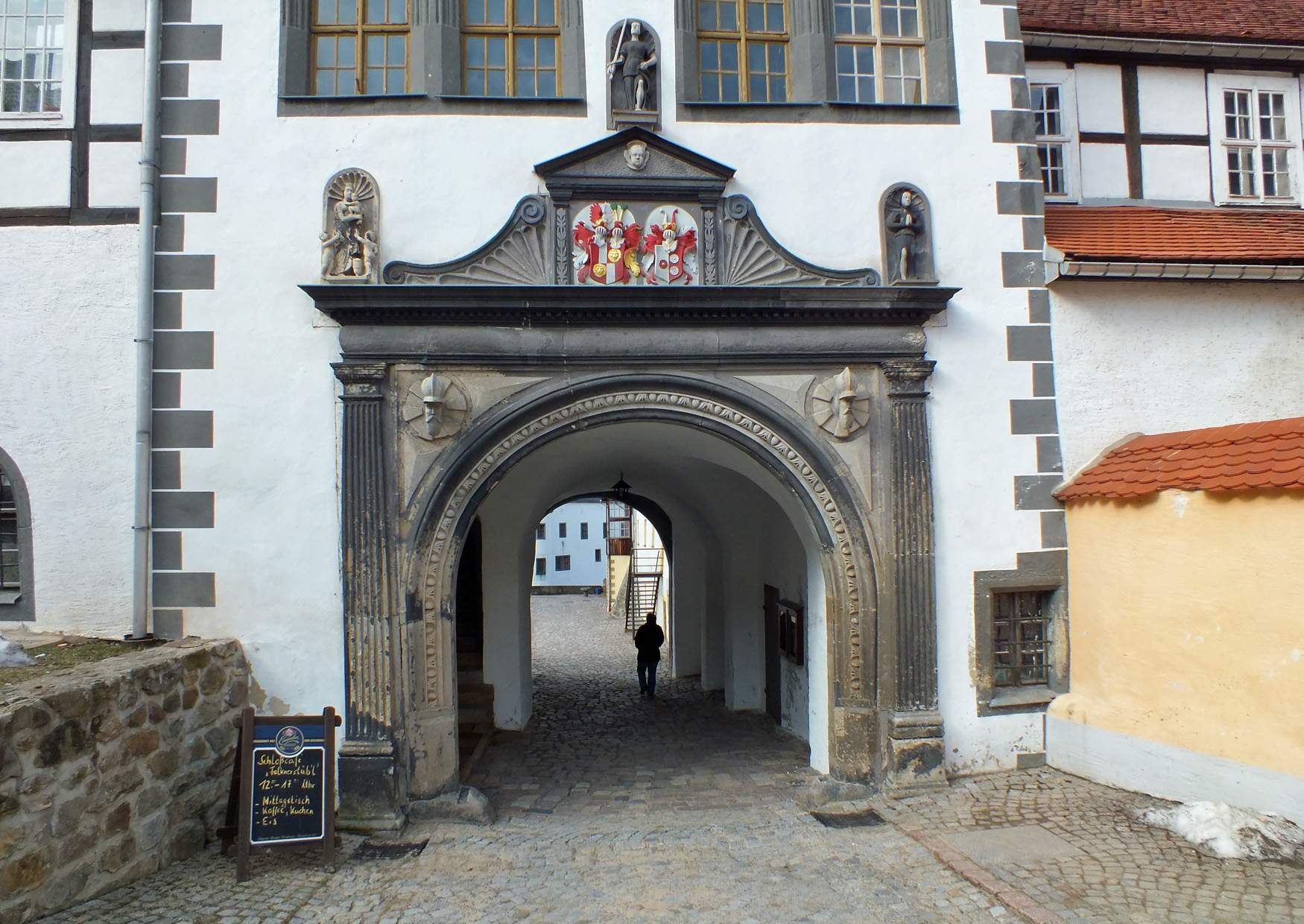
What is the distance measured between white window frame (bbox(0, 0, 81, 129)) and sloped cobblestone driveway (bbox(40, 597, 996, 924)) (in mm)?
5328

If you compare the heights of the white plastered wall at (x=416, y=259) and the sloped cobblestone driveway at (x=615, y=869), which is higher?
the white plastered wall at (x=416, y=259)

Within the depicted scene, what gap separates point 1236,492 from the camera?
5.66 meters

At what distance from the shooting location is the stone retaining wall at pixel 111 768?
172 inches

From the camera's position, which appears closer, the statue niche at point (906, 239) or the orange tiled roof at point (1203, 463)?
the orange tiled roof at point (1203, 463)

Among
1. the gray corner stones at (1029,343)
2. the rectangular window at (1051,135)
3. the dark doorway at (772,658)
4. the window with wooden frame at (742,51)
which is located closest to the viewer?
the gray corner stones at (1029,343)

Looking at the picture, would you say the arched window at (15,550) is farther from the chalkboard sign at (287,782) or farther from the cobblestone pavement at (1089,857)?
the cobblestone pavement at (1089,857)

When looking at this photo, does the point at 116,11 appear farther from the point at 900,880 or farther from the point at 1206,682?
the point at 1206,682

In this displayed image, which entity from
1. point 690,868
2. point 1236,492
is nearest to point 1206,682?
point 1236,492

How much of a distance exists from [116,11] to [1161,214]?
876 cm

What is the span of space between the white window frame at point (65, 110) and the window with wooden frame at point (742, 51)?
4.71 meters

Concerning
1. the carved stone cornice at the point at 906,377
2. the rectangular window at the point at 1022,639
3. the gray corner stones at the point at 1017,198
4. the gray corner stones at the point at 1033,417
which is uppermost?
the gray corner stones at the point at 1017,198

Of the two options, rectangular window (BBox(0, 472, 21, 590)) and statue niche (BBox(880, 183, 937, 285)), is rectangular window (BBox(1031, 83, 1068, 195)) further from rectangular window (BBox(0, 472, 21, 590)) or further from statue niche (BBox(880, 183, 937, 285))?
rectangular window (BBox(0, 472, 21, 590))

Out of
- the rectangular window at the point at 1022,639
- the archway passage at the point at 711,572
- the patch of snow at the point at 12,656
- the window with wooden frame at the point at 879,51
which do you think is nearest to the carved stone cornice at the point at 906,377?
the archway passage at the point at 711,572

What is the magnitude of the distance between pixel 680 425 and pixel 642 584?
597 inches
